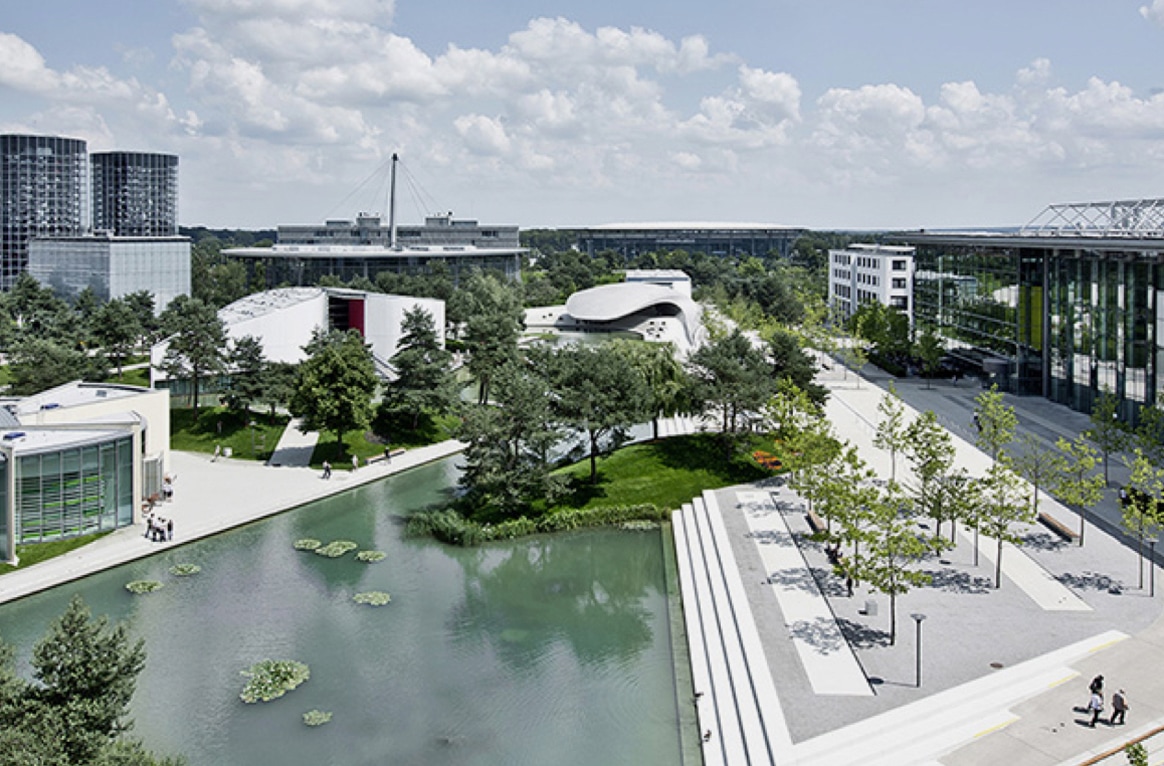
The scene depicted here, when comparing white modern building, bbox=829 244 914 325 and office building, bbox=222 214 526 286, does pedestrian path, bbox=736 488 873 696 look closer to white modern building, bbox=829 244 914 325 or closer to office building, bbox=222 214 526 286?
white modern building, bbox=829 244 914 325

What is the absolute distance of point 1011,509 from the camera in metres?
18.0

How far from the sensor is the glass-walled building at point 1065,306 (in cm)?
2936

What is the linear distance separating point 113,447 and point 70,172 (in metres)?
83.6

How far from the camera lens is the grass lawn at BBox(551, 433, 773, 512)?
26781mm

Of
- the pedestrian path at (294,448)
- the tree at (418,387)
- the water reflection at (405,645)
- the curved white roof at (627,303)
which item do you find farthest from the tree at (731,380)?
the curved white roof at (627,303)

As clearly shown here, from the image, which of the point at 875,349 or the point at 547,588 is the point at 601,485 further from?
the point at 875,349

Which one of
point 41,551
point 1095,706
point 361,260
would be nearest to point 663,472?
point 1095,706

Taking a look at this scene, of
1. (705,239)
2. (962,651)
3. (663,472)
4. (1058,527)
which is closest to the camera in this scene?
(962,651)

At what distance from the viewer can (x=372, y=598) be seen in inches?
798

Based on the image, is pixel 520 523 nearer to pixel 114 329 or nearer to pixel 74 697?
pixel 74 697

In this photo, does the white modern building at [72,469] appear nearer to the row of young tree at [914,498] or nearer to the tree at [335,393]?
the tree at [335,393]

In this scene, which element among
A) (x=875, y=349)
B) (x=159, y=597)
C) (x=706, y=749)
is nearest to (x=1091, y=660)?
(x=706, y=749)

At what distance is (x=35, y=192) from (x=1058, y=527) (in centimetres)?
9783

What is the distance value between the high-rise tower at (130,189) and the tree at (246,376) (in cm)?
8593
